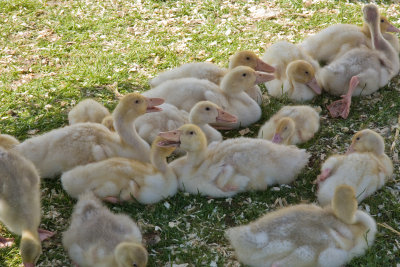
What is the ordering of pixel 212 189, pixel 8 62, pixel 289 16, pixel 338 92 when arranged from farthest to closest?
pixel 289 16 < pixel 8 62 < pixel 338 92 < pixel 212 189

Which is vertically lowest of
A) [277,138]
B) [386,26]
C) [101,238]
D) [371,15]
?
[101,238]

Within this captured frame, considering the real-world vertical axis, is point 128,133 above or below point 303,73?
below

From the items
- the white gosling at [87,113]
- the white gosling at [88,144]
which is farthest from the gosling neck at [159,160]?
the white gosling at [87,113]

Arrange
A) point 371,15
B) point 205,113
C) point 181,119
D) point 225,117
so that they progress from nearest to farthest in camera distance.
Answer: point 205,113 < point 225,117 < point 181,119 < point 371,15

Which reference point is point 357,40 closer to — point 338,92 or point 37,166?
point 338,92

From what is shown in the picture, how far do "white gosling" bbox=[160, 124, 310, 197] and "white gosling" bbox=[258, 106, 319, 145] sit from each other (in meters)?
0.40

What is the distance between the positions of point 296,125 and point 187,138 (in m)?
1.25

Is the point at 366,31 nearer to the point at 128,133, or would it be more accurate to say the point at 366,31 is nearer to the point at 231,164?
the point at 231,164

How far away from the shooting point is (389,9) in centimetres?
804

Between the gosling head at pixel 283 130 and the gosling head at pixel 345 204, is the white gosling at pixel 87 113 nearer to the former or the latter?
the gosling head at pixel 283 130

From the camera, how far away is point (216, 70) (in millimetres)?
6160

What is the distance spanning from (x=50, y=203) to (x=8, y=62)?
3.16m

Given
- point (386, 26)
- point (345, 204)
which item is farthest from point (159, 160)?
point (386, 26)

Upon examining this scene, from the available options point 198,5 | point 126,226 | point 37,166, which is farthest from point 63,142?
point 198,5
